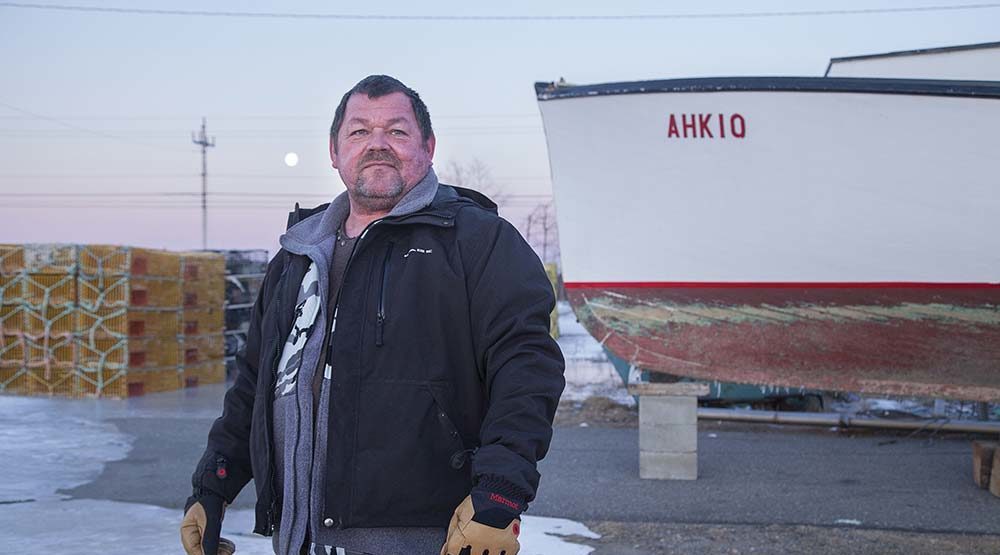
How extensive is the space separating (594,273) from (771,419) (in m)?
2.38

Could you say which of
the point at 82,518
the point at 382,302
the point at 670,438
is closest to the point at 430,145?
the point at 382,302

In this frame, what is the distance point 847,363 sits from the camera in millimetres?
7477

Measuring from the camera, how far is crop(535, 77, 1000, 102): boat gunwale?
676cm

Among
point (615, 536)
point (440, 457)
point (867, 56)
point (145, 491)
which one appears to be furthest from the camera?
point (867, 56)

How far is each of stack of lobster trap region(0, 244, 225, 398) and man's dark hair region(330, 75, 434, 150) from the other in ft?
34.2

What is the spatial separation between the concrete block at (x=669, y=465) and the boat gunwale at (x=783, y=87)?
2780mm

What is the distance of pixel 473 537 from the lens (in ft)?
6.81

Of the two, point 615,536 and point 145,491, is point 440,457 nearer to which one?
point 615,536

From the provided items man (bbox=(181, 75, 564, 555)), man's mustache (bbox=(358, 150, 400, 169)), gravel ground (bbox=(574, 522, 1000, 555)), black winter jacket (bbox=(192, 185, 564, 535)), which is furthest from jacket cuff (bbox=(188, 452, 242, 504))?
gravel ground (bbox=(574, 522, 1000, 555))

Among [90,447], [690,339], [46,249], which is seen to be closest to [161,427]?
[90,447]

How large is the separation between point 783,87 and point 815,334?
195cm

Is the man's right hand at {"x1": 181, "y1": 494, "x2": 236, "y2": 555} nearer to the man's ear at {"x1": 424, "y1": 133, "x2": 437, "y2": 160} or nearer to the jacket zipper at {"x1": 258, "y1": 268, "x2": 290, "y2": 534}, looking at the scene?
the jacket zipper at {"x1": 258, "y1": 268, "x2": 290, "y2": 534}

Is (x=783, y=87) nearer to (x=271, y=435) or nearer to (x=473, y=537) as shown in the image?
(x=271, y=435)

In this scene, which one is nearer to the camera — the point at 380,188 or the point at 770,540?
the point at 380,188
